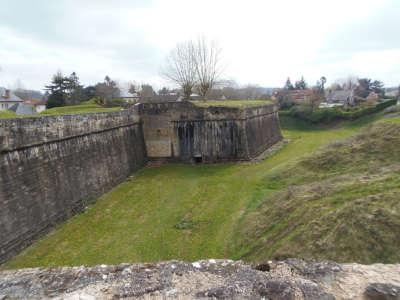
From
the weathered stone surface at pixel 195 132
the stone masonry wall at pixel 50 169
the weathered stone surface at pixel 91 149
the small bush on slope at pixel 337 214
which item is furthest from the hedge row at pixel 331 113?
the stone masonry wall at pixel 50 169

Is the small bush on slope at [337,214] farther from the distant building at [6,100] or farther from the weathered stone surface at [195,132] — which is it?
the distant building at [6,100]

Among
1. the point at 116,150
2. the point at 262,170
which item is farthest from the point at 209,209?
the point at 116,150

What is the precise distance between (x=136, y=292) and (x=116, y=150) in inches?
463

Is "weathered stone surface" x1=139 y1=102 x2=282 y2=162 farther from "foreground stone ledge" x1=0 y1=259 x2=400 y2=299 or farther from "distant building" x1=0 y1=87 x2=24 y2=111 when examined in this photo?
"distant building" x1=0 y1=87 x2=24 y2=111

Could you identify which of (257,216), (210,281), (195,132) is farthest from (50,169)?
(195,132)

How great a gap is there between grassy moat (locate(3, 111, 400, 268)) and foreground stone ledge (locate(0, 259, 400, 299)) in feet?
7.19

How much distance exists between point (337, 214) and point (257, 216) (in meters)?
2.68

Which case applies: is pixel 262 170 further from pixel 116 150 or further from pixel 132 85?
pixel 132 85

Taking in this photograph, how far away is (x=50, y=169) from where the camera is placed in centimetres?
1026

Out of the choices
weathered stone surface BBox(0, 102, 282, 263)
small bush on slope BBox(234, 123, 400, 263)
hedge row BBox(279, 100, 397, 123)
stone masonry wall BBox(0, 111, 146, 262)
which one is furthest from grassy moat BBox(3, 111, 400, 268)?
hedge row BBox(279, 100, 397, 123)

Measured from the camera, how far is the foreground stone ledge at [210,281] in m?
3.85

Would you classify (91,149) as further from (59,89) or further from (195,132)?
(59,89)

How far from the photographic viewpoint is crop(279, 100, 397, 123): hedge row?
30828mm

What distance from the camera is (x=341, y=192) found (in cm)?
866
